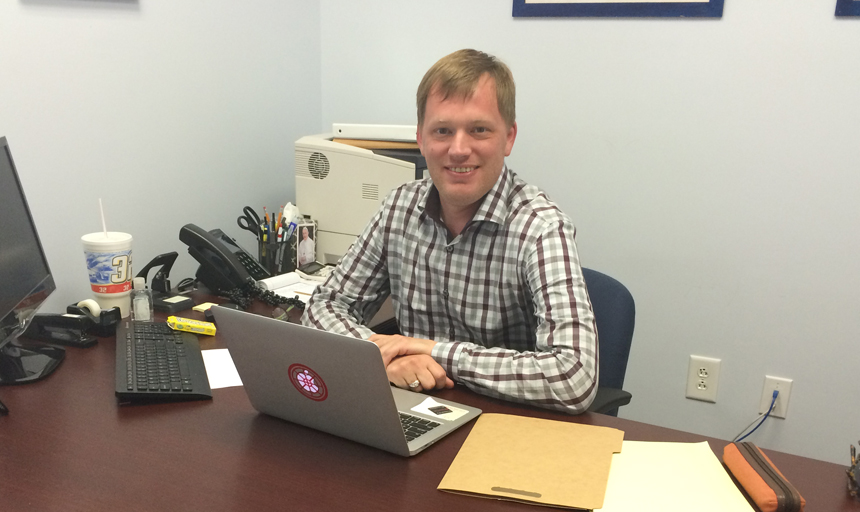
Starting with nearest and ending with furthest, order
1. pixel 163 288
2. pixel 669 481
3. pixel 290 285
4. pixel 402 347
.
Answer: pixel 669 481
pixel 402 347
pixel 163 288
pixel 290 285

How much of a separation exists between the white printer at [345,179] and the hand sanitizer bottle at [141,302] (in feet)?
2.08

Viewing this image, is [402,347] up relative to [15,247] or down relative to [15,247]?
down

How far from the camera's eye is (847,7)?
1.84m

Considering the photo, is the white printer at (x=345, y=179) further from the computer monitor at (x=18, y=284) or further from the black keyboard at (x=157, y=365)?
the computer monitor at (x=18, y=284)

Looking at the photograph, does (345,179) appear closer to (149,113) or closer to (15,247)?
(149,113)

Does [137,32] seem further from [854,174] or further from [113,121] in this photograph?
[854,174]

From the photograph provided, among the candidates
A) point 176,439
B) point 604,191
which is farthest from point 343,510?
point 604,191

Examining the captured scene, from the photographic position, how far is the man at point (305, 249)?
210 centimetres

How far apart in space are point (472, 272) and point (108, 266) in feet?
2.77

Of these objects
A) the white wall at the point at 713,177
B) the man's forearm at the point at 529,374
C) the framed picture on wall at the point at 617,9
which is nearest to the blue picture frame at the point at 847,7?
the white wall at the point at 713,177

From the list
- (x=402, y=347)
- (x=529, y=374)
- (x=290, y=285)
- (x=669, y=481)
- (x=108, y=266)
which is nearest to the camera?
(x=669, y=481)

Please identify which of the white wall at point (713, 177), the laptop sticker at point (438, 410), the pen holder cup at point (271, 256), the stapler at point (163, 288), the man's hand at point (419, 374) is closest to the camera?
the laptop sticker at point (438, 410)

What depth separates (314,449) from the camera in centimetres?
102

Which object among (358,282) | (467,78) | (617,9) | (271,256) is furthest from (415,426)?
(617,9)
